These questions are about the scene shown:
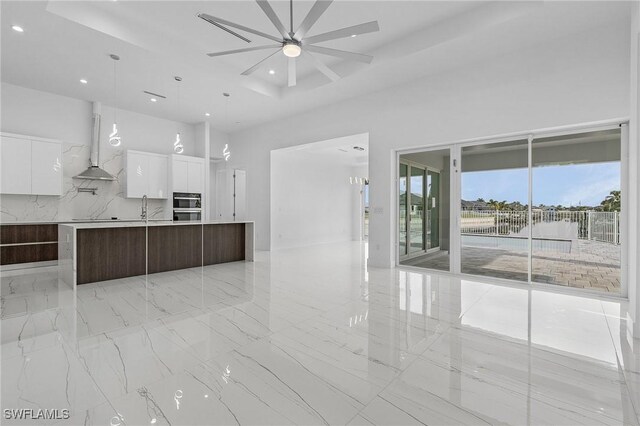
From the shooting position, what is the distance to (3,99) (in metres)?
5.45

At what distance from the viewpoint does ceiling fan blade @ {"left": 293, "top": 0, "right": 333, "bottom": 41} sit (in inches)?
103

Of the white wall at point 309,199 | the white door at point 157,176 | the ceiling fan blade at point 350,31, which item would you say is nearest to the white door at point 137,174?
the white door at point 157,176

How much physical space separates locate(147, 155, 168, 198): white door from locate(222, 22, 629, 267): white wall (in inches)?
123

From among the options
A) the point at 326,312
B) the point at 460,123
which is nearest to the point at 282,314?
the point at 326,312

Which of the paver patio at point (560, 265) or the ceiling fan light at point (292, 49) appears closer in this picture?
the ceiling fan light at point (292, 49)

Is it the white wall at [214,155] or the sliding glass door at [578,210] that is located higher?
the white wall at [214,155]

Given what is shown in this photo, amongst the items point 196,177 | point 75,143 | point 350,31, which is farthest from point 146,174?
point 350,31

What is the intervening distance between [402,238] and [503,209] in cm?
180

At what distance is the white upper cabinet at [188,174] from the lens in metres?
7.29

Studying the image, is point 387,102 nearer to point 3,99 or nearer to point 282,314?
point 282,314

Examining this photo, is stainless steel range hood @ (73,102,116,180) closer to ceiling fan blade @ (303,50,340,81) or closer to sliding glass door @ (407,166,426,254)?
ceiling fan blade @ (303,50,340,81)

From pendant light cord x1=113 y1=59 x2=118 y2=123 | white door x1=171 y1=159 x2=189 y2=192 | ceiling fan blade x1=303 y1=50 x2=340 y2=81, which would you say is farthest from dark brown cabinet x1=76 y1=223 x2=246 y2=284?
ceiling fan blade x1=303 y1=50 x2=340 y2=81

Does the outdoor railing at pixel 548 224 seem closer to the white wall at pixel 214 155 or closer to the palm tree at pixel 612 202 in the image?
the palm tree at pixel 612 202

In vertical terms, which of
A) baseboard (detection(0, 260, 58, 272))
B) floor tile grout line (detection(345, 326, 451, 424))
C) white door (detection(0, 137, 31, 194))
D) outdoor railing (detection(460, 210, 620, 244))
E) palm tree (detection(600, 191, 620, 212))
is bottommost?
floor tile grout line (detection(345, 326, 451, 424))
